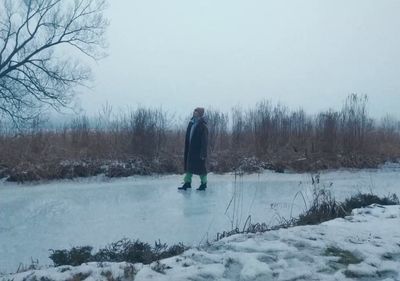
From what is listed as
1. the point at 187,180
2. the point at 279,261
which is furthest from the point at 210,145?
the point at 279,261

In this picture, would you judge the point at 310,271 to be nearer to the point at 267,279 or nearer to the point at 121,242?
the point at 267,279

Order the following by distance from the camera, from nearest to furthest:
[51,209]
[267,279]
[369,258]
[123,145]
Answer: [267,279] → [369,258] → [51,209] → [123,145]

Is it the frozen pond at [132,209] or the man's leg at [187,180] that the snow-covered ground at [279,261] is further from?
the man's leg at [187,180]

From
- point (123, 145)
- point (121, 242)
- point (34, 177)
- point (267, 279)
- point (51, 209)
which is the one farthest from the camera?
point (123, 145)

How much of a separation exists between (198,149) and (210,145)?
751 centimetres

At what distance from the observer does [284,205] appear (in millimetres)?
9594

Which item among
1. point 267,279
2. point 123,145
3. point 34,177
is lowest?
point 267,279

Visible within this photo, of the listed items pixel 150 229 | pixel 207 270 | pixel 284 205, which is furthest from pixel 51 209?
pixel 207 270

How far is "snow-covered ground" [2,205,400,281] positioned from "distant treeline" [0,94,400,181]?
9.68 metres

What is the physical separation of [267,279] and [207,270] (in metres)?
0.62

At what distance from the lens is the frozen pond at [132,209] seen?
22.7 ft

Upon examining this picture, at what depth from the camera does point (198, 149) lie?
1126cm

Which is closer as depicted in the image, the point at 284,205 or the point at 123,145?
the point at 284,205

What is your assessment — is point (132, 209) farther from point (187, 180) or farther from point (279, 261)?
point (279, 261)
